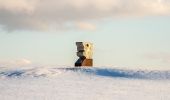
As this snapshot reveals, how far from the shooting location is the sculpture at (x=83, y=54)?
30141 millimetres

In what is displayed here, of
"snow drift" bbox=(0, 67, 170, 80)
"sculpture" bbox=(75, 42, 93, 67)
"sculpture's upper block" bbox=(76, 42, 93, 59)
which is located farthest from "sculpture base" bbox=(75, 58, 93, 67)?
"snow drift" bbox=(0, 67, 170, 80)

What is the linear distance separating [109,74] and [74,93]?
297 inches

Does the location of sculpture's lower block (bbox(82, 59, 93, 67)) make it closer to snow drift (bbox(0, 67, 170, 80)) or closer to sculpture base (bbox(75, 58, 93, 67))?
sculpture base (bbox(75, 58, 93, 67))

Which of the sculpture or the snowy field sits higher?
the sculpture

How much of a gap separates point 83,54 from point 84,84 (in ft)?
21.9

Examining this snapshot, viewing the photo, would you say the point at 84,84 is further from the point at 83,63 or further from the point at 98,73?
the point at 83,63

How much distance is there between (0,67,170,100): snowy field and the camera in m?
Answer: 19.9

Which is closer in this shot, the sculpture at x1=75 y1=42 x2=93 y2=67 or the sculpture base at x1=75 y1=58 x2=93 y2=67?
the sculpture at x1=75 y1=42 x2=93 y2=67

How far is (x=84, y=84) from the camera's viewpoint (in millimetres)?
23766

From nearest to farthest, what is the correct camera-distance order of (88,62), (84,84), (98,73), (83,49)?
(84,84)
(98,73)
(83,49)
(88,62)

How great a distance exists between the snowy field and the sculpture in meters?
2.03

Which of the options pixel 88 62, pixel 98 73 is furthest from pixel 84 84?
pixel 88 62

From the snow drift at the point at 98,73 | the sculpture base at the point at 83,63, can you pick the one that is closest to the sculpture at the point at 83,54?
the sculpture base at the point at 83,63

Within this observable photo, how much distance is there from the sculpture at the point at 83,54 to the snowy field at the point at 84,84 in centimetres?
203
